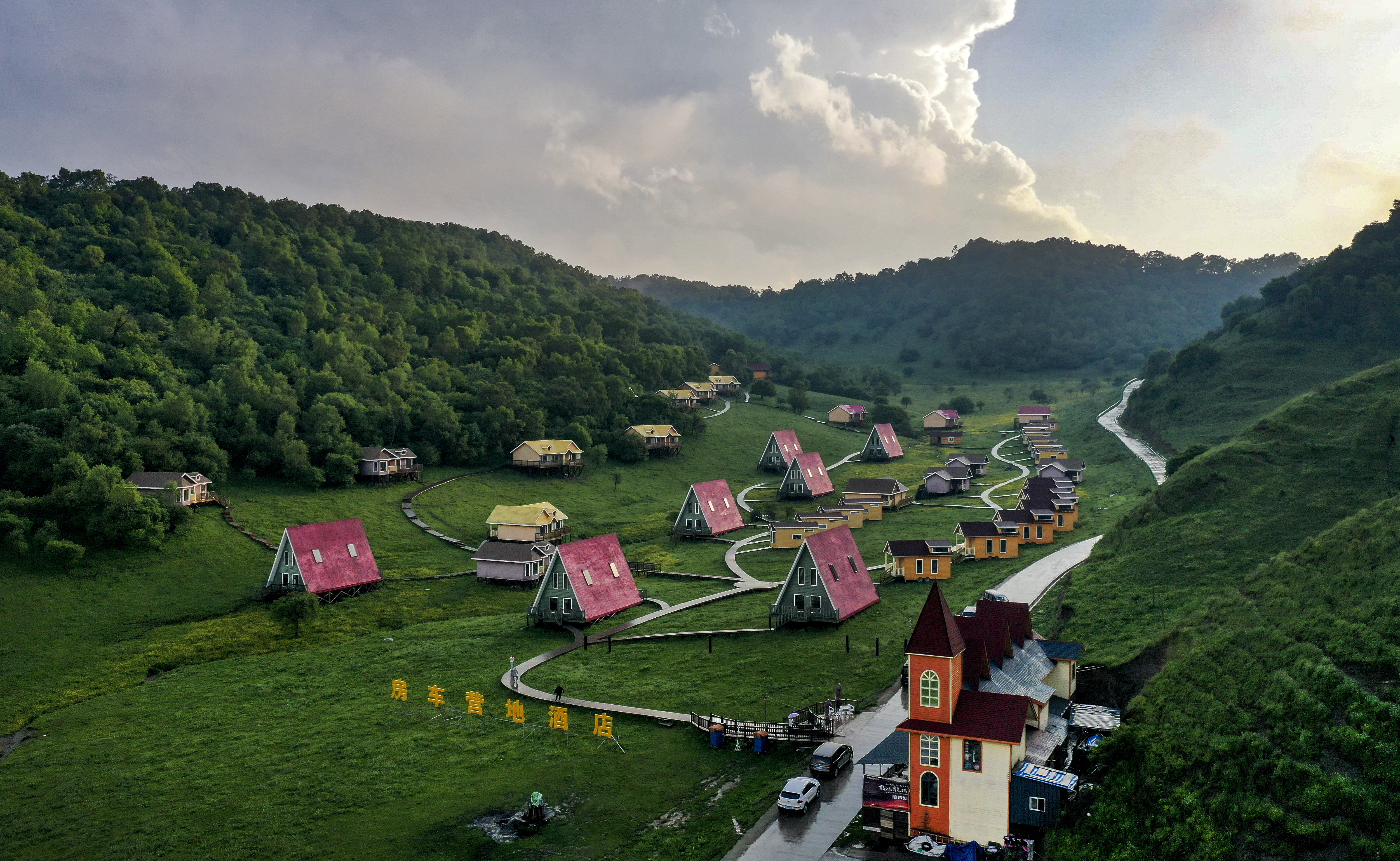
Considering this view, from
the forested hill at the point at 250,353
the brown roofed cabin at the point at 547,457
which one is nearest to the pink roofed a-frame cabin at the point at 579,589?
the forested hill at the point at 250,353

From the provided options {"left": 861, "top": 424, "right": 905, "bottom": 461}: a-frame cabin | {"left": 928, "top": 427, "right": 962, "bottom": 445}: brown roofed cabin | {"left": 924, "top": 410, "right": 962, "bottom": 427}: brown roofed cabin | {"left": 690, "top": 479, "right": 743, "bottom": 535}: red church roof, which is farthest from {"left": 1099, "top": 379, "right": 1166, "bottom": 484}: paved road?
{"left": 690, "top": 479, "right": 743, "bottom": 535}: red church roof

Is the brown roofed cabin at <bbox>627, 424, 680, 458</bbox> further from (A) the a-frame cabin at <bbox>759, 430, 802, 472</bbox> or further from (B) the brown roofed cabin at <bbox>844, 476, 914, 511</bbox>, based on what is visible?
(B) the brown roofed cabin at <bbox>844, 476, 914, 511</bbox>

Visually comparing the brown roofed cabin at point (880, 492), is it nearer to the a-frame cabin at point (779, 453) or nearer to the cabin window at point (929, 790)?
the a-frame cabin at point (779, 453)

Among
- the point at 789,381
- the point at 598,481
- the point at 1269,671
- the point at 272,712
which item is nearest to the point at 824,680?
the point at 1269,671

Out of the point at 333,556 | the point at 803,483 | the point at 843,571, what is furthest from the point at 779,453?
the point at 333,556

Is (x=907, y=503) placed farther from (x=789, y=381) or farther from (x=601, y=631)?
(x=789, y=381)

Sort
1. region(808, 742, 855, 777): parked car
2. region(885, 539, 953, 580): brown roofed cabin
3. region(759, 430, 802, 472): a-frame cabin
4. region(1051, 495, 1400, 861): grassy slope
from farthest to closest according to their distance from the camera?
region(759, 430, 802, 472): a-frame cabin
region(885, 539, 953, 580): brown roofed cabin
region(808, 742, 855, 777): parked car
region(1051, 495, 1400, 861): grassy slope

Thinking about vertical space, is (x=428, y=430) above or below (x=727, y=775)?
above
